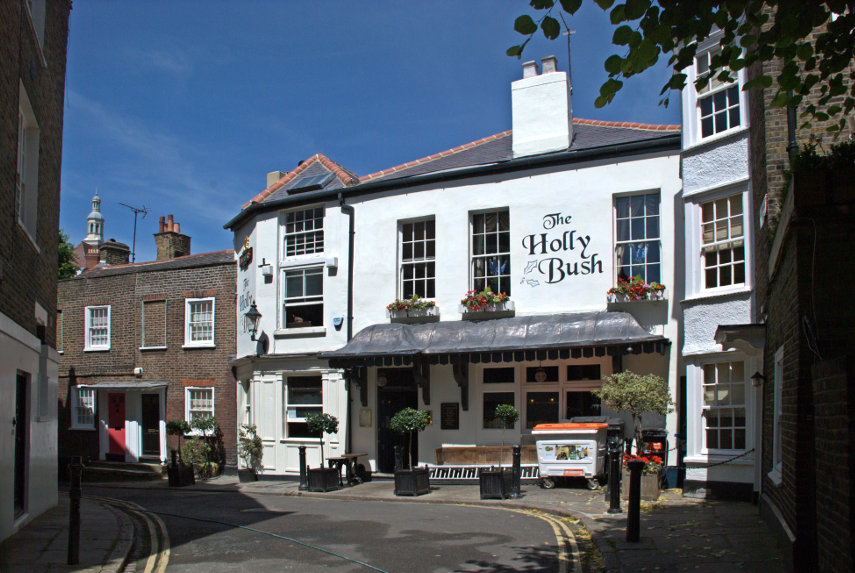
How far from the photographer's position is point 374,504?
14.1 metres

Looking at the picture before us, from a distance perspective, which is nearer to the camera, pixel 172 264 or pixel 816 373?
pixel 816 373

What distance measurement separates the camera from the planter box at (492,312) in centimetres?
1702

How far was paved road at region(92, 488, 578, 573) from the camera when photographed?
27.5ft

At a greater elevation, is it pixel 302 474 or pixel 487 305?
pixel 487 305

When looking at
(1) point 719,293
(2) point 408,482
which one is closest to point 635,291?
(1) point 719,293

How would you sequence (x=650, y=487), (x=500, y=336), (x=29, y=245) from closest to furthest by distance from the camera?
(x=29, y=245)
(x=650, y=487)
(x=500, y=336)

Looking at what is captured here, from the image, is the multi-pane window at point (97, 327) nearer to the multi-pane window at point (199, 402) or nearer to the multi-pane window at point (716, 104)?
the multi-pane window at point (199, 402)

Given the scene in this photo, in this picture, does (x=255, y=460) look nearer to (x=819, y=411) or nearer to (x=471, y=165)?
(x=471, y=165)

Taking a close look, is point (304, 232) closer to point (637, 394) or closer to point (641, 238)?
point (641, 238)

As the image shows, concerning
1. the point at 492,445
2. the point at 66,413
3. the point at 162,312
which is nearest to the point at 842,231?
the point at 492,445

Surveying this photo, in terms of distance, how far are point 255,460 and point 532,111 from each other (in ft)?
37.1

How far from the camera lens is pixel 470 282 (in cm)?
1766

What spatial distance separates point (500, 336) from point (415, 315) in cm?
246

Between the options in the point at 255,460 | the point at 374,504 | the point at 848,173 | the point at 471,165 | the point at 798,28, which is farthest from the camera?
the point at 255,460
